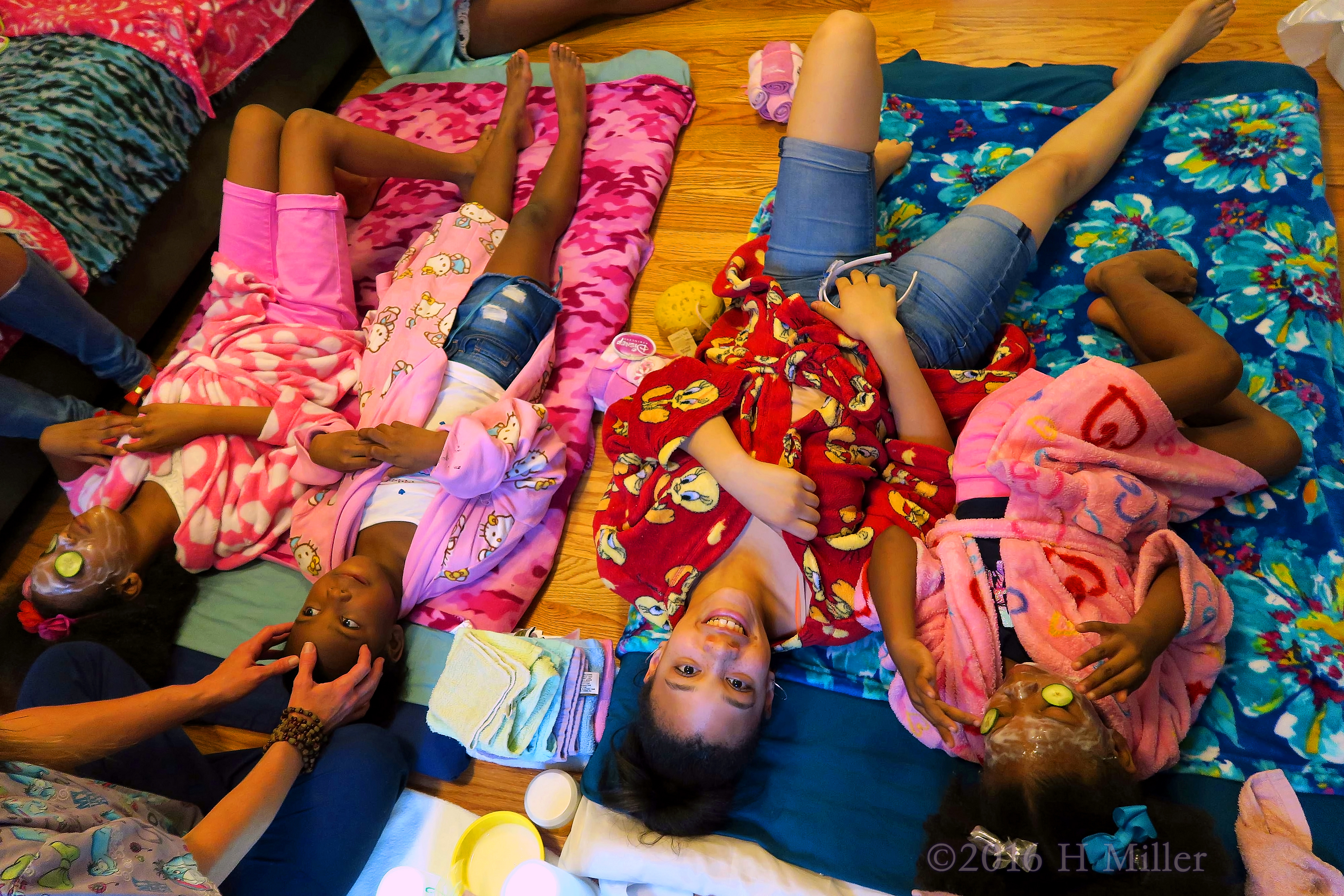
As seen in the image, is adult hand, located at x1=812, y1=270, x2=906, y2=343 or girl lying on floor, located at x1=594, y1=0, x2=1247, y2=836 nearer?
girl lying on floor, located at x1=594, y1=0, x2=1247, y2=836

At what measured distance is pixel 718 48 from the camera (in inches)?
Result: 86.7

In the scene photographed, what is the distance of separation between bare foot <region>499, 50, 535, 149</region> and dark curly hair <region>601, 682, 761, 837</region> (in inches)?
57.3

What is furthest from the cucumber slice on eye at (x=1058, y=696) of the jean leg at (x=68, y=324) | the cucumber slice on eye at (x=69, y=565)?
the jean leg at (x=68, y=324)

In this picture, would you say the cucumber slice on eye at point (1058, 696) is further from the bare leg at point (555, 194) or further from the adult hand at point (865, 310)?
the bare leg at point (555, 194)

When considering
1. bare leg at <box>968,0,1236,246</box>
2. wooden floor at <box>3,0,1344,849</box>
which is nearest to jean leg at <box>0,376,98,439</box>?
wooden floor at <box>3,0,1344,849</box>

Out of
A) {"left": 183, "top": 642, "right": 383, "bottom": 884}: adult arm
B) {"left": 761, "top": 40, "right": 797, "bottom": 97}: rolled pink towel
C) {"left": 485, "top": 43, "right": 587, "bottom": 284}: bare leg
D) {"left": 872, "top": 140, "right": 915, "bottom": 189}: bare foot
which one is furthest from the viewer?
{"left": 761, "top": 40, "right": 797, "bottom": 97}: rolled pink towel

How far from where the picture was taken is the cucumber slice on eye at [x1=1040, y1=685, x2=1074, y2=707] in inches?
36.4

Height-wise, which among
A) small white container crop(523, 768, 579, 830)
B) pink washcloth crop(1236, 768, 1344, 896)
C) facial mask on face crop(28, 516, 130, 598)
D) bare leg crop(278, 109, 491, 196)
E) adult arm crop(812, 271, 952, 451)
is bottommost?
small white container crop(523, 768, 579, 830)

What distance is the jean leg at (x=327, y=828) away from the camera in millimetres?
1282

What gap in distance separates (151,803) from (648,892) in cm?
75

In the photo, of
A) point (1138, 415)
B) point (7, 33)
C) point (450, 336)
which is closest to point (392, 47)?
point (7, 33)

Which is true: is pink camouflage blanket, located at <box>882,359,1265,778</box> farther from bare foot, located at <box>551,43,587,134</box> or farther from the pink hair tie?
the pink hair tie

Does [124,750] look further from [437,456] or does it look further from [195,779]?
[437,456]

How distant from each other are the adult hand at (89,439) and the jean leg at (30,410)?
4cm
